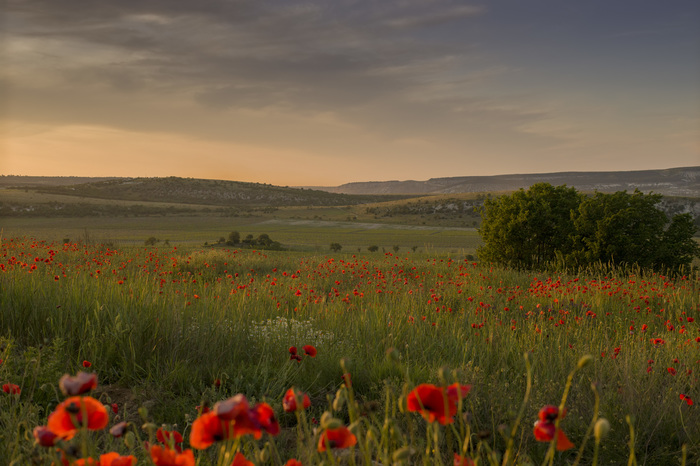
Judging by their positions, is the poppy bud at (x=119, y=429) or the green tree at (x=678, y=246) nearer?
the poppy bud at (x=119, y=429)

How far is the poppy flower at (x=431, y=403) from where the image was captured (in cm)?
131

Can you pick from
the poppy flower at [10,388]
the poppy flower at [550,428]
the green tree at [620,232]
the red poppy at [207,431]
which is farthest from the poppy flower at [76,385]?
the green tree at [620,232]

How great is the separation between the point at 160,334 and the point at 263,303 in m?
2.41

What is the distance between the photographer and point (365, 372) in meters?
3.88

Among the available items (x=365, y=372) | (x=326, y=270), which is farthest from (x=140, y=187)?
(x=365, y=372)

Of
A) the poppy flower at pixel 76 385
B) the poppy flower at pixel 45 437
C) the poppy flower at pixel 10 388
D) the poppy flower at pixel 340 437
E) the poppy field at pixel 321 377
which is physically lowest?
the poppy field at pixel 321 377

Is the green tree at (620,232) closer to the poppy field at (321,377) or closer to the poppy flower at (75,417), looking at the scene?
the poppy field at (321,377)

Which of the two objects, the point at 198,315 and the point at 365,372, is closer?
the point at 365,372

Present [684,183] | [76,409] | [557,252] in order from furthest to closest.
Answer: [684,183], [557,252], [76,409]

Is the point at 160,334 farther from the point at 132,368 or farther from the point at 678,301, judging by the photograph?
the point at 678,301

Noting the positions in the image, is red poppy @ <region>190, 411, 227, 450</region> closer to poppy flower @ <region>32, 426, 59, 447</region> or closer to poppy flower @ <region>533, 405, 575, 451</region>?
poppy flower @ <region>32, 426, 59, 447</region>

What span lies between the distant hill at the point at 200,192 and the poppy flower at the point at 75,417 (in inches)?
4287

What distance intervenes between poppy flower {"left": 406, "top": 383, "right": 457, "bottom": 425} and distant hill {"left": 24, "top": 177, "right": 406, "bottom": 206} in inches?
4302

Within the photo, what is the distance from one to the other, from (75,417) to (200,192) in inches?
4954
